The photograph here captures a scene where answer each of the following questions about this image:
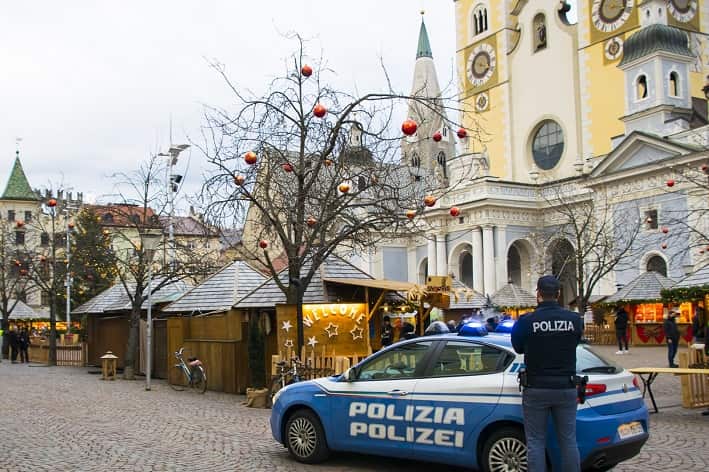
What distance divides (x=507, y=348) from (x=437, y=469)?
1.90 meters

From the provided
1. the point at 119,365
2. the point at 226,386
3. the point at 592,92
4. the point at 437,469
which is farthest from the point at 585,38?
the point at 437,469

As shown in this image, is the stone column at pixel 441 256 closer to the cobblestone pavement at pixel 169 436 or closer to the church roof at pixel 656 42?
the church roof at pixel 656 42

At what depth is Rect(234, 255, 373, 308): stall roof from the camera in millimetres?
18625

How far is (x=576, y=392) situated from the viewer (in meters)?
7.24

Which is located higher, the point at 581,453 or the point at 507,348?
the point at 507,348

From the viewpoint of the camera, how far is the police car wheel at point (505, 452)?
765cm

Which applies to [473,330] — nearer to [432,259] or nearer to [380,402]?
[380,402]

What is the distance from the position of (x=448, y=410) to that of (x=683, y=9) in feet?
157

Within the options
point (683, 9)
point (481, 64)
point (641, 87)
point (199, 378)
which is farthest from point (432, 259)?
point (199, 378)

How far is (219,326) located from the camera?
1984cm

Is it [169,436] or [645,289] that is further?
[645,289]

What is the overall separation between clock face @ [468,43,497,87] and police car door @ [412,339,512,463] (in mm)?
53448

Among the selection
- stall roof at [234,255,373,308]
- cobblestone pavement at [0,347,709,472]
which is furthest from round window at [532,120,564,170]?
stall roof at [234,255,373,308]

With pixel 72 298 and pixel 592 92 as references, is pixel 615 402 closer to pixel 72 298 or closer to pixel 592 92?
pixel 592 92
